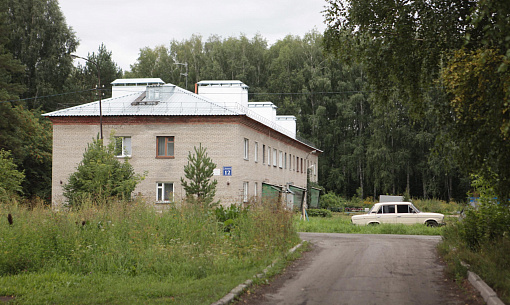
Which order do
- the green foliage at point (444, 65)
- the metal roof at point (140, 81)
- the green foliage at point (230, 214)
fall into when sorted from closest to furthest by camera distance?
the green foliage at point (444, 65)
the green foliage at point (230, 214)
the metal roof at point (140, 81)

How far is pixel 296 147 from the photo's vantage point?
184ft

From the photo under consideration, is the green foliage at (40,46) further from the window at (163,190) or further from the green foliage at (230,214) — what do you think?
the green foliage at (230,214)

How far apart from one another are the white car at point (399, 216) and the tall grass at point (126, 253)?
16652 mm

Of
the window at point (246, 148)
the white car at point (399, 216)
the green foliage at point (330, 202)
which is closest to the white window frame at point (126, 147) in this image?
the window at point (246, 148)

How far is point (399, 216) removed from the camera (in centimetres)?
3033

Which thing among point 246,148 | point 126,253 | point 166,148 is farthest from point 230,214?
point 246,148

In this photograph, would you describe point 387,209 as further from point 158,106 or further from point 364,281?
point 364,281

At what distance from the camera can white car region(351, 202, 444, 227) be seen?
29.9 m

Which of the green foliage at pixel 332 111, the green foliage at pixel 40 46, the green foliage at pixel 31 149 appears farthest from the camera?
the green foliage at pixel 332 111

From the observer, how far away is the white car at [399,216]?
29859 mm

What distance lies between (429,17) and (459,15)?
639 mm

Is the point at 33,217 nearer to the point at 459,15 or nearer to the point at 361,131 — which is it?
the point at 459,15

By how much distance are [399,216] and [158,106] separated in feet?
59.1

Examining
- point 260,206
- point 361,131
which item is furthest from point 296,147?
point 260,206
